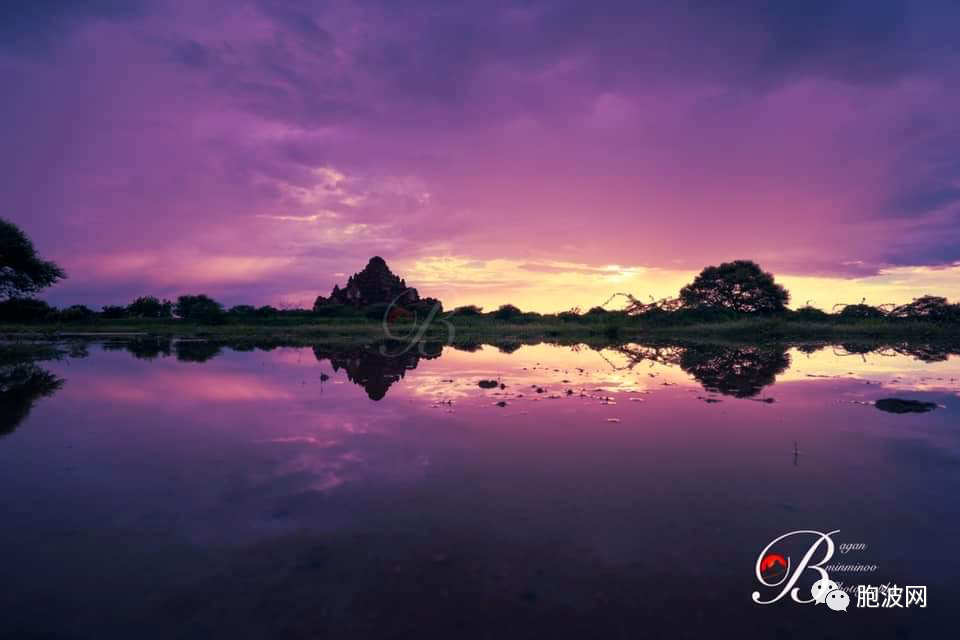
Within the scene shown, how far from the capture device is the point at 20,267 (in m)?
52.5

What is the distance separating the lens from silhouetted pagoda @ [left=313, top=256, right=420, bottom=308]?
8075cm

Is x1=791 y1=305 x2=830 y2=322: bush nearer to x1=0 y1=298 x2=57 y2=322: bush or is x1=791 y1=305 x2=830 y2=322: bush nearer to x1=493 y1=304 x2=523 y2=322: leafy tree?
x1=493 y1=304 x2=523 y2=322: leafy tree

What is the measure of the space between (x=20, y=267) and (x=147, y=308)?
23535 millimetres

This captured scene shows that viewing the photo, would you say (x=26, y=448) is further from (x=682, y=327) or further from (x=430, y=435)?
(x=682, y=327)

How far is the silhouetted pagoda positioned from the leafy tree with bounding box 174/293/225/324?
1666cm

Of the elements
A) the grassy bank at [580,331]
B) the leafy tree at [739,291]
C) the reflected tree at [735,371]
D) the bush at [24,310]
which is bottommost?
the reflected tree at [735,371]

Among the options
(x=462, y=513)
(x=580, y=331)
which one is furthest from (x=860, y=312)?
(x=462, y=513)

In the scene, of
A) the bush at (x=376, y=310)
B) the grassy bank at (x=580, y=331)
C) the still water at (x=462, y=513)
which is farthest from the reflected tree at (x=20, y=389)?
the bush at (x=376, y=310)

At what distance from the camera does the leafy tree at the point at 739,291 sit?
213ft

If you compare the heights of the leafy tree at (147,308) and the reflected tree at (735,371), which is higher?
the leafy tree at (147,308)

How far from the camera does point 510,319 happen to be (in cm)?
7631

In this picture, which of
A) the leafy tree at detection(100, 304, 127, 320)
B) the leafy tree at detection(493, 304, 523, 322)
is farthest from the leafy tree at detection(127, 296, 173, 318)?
the leafy tree at detection(493, 304, 523, 322)

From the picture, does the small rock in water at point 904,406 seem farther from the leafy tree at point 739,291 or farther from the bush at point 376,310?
the bush at point 376,310

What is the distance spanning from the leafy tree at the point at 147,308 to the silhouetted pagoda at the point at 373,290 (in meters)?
23.6
